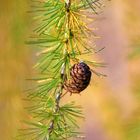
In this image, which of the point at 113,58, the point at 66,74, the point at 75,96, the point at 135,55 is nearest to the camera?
the point at 66,74

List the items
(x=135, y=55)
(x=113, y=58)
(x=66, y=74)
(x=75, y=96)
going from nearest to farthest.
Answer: (x=66, y=74)
(x=135, y=55)
(x=75, y=96)
(x=113, y=58)

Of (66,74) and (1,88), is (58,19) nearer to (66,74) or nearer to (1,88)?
(66,74)

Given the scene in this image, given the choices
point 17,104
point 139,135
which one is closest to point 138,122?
point 139,135

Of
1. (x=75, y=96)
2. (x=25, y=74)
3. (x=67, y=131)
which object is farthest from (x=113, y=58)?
(x=67, y=131)

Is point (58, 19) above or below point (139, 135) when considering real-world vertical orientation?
above

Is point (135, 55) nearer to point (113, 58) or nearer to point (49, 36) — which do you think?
point (49, 36)

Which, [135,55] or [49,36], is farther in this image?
[135,55]
